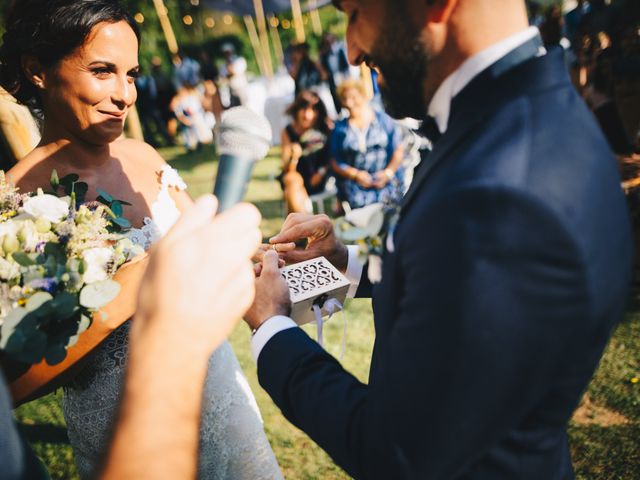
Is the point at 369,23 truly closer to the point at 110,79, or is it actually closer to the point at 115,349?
the point at 110,79

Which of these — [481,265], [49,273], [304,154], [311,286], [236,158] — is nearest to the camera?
[481,265]

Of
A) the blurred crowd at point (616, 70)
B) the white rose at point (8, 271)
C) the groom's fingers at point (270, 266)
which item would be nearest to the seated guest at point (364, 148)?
the blurred crowd at point (616, 70)

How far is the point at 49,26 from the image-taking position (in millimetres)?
1744

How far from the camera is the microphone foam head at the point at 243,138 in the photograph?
1092mm

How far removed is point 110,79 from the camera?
1.86m

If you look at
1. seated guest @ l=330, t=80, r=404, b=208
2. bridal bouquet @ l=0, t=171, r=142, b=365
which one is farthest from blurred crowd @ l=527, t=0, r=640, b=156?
bridal bouquet @ l=0, t=171, r=142, b=365

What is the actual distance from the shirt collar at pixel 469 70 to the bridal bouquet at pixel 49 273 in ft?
3.67

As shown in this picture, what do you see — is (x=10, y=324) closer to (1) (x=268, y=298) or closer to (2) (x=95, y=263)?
(2) (x=95, y=263)

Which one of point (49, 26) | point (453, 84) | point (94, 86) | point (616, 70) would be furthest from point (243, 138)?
point (616, 70)

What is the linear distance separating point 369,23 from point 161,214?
1.60 m

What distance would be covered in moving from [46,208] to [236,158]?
81 cm

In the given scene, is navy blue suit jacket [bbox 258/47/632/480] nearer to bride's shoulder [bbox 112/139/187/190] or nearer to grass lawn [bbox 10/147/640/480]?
bride's shoulder [bbox 112/139/187/190]

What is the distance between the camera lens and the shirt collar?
942 millimetres

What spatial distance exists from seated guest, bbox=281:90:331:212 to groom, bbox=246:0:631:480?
504 cm
